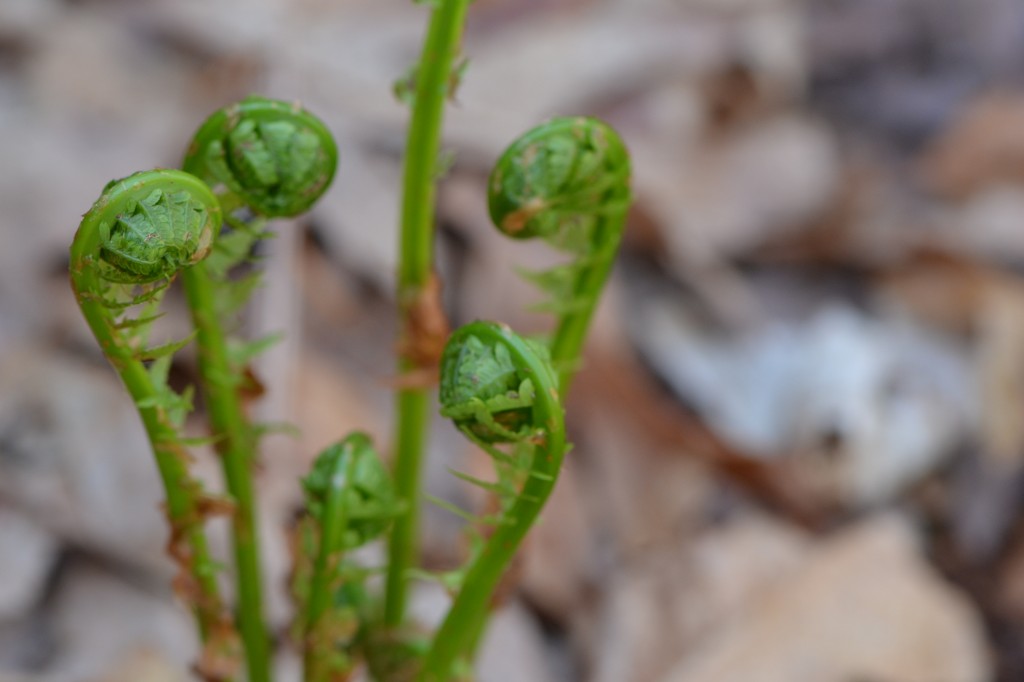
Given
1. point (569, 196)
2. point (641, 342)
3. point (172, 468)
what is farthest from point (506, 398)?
point (641, 342)

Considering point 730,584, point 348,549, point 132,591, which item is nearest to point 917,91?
point 730,584

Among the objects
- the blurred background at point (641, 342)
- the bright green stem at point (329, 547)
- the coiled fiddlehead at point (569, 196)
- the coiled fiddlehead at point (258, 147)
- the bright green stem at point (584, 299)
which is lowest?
the blurred background at point (641, 342)

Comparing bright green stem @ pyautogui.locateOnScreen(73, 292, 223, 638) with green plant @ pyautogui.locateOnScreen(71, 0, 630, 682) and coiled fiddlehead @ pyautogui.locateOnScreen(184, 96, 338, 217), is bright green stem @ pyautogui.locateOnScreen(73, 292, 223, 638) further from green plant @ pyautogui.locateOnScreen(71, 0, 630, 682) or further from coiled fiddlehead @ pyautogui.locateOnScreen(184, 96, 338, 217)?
coiled fiddlehead @ pyautogui.locateOnScreen(184, 96, 338, 217)

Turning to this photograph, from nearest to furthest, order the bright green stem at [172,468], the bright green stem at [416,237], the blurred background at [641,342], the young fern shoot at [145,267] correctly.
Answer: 1. the young fern shoot at [145,267]
2. the bright green stem at [172,468]
3. the bright green stem at [416,237]
4. the blurred background at [641,342]

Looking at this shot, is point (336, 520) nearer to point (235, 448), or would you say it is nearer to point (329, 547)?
point (329, 547)

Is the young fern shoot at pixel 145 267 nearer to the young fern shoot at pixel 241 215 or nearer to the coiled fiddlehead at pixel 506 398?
the young fern shoot at pixel 241 215

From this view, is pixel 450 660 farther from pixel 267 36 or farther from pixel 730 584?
pixel 267 36

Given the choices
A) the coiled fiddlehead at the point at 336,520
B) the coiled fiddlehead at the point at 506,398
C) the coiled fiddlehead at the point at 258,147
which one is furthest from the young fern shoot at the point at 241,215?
the coiled fiddlehead at the point at 506,398
